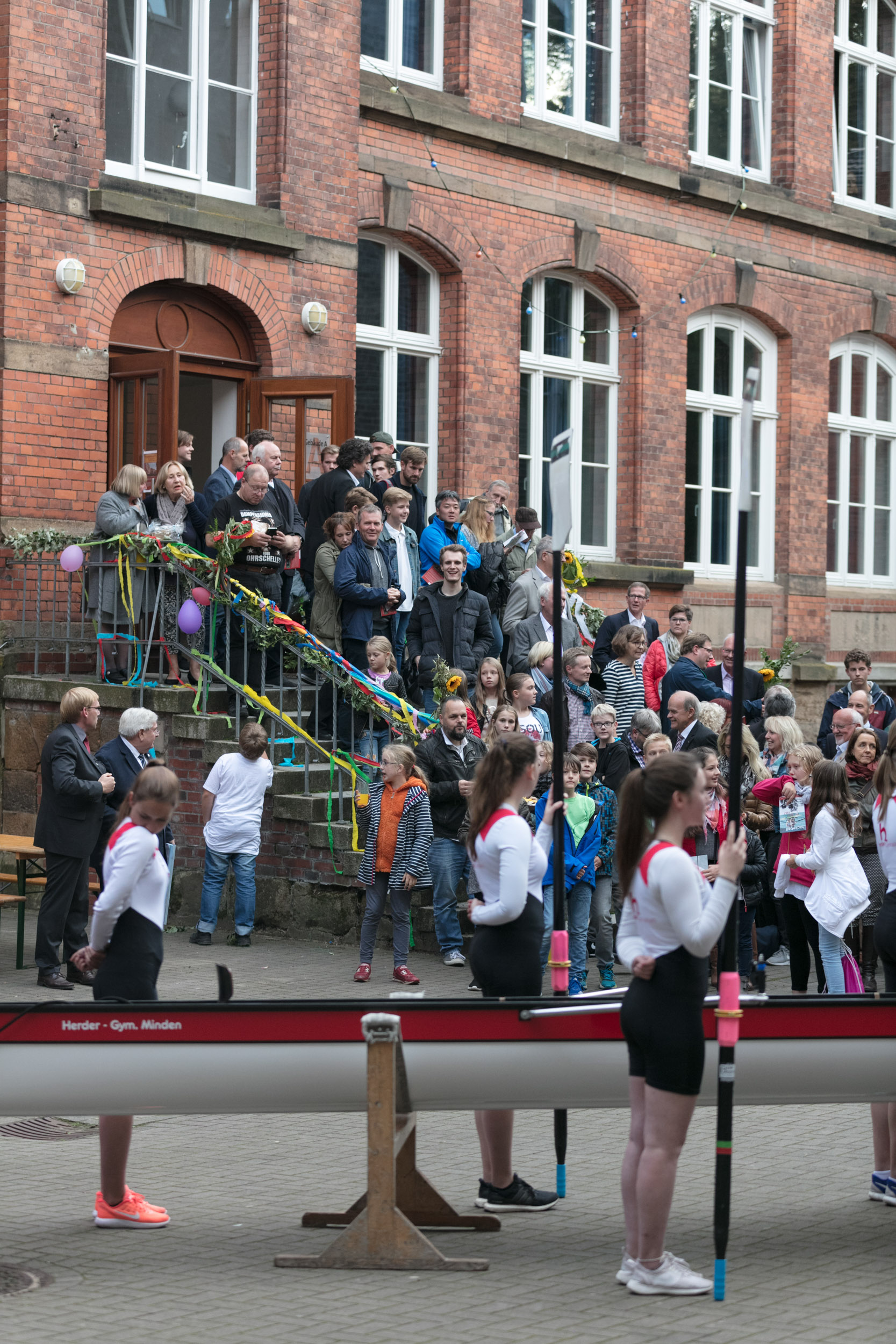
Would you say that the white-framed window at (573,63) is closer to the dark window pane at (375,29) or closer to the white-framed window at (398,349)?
the dark window pane at (375,29)

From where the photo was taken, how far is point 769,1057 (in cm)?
614

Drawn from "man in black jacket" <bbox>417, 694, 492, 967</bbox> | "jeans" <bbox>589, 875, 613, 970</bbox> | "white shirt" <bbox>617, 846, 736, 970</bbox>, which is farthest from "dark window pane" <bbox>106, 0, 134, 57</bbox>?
"white shirt" <bbox>617, 846, 736, 970</bbox>

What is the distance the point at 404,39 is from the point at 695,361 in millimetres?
5552

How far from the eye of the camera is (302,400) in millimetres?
15828

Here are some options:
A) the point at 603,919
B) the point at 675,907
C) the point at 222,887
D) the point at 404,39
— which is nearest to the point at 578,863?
the point at 603,919

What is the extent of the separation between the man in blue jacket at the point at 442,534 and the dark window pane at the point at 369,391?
3826mm

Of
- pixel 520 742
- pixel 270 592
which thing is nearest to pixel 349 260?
pixel 270 592


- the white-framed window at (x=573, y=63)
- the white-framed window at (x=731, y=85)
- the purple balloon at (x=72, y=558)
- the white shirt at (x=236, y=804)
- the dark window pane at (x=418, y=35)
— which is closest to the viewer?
the white shirt at (x=236, y=804)

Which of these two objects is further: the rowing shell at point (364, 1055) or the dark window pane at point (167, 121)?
the dark window pane at point (167, 121)

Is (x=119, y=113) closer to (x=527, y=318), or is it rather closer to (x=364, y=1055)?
(x=527, y=318)

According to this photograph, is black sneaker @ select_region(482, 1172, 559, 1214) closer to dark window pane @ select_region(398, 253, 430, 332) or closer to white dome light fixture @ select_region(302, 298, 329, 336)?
white dome light fixture @ select_region(302, 298, 329, 336)

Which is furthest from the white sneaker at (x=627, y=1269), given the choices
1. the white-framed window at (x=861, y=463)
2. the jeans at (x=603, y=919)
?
the white-framed window at (x=861, y=463)

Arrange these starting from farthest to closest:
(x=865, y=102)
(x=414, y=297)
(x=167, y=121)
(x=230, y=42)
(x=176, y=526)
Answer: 1. (x=865, y=102)
2. (x=414, y=297)
3. (x=230, y=42)
4. (x=167, y=121)
5. (x=176, y=526)

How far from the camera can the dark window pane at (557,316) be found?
63.4 ft
